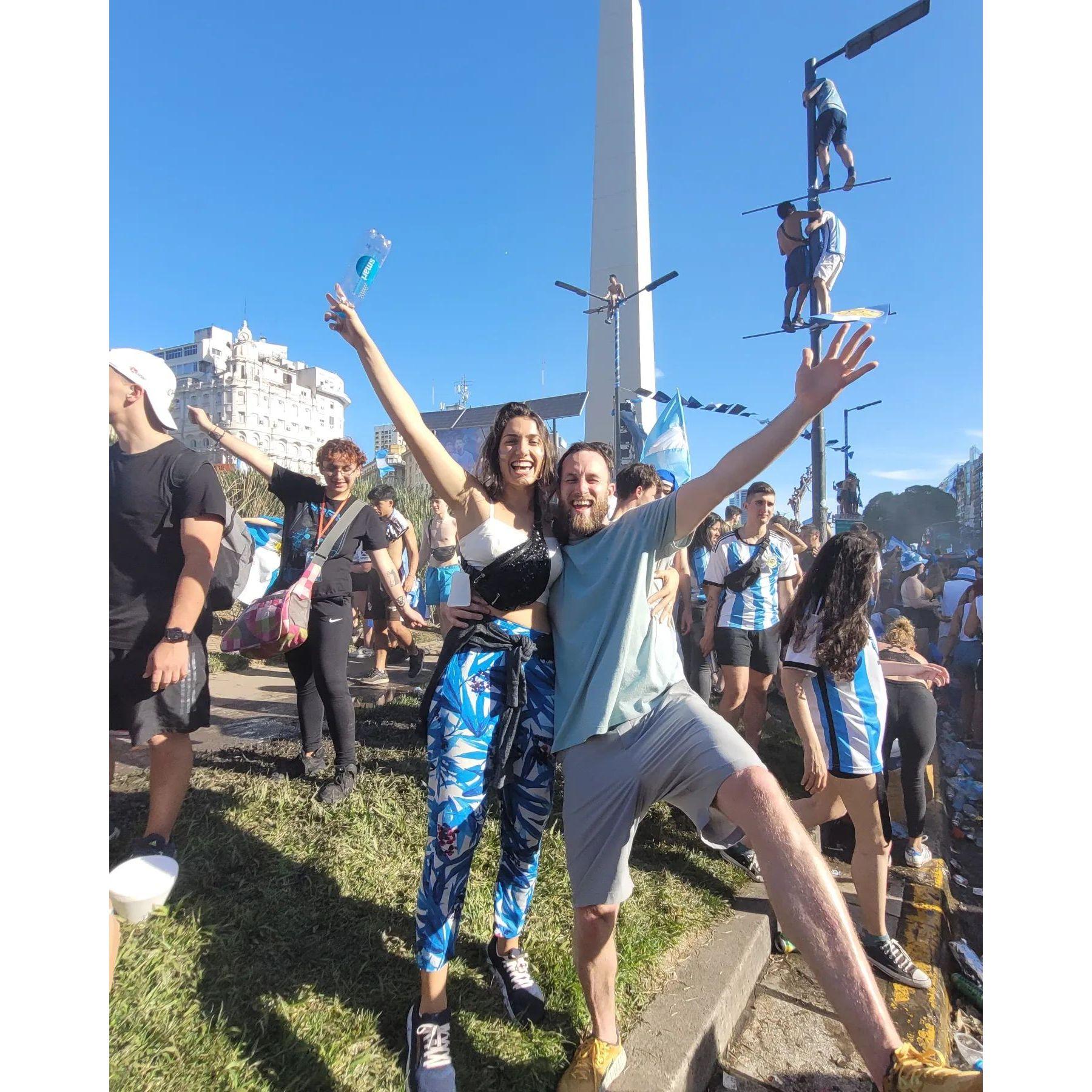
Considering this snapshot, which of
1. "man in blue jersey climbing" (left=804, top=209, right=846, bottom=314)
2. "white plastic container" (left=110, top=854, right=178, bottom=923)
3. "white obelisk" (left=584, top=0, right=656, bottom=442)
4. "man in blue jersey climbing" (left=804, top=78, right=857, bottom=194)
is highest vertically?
"white obelisk" (left=584, top=0, right=656, bottom=442)

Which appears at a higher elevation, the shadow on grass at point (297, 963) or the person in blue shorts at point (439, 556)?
the person in blue shorts at point (439, 556)

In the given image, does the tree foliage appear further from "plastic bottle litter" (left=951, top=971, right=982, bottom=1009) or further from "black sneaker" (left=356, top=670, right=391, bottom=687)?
"black sneaker" (left=356, top=670, right=391, bottom=687)

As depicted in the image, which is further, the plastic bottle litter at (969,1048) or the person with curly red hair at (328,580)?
the person with curly red hair at (328,580)

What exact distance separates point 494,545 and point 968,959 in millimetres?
2954

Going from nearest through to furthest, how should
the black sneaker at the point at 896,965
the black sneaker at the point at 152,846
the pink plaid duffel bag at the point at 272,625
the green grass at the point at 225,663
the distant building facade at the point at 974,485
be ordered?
the distant building facade at the point at 974,485
the black sneaker at the point at 152,846
the black sneaker at the point at 896,965
the pink plaid duffel bag at the point at 272,625
the green grass at the point at 225,663

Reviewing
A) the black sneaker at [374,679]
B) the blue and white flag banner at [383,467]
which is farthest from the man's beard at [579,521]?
the blue and white flag banner at [383,467]

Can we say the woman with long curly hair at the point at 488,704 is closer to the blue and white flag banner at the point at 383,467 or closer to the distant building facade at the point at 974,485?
the distant building facade at the point at 974,485

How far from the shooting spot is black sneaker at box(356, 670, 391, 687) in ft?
20.4

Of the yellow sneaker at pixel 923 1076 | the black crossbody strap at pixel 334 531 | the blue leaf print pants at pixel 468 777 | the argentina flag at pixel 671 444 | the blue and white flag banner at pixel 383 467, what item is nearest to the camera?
the yellow sneaker at pixel 923 1076

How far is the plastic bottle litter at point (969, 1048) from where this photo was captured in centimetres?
232

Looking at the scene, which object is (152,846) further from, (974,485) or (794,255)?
(794,255)

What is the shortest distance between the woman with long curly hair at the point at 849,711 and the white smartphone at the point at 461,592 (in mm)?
1484

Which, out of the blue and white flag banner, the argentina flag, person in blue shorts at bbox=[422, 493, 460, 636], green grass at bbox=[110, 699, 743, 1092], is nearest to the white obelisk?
the blue and white flag banner
